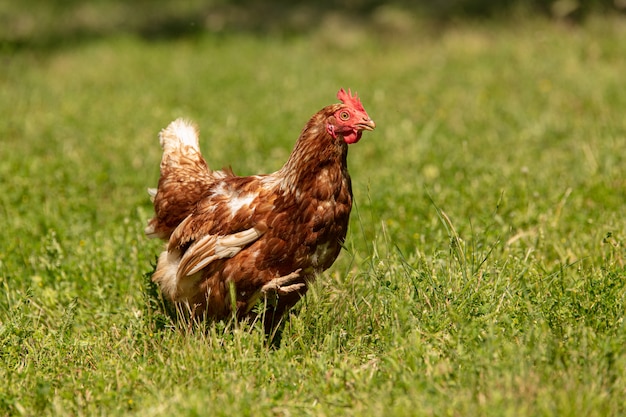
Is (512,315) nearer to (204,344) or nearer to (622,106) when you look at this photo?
(204,344)

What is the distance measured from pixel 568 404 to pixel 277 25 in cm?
1223

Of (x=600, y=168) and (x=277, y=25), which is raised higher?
(x=277, y=25)

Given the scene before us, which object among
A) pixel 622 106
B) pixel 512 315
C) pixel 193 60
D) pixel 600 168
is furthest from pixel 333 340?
pixel 193 60

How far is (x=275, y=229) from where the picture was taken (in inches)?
151

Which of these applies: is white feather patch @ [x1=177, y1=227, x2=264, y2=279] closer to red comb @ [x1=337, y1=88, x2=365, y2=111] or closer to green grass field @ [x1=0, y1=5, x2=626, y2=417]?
green grass field @ [x1=0, y1=5, x2=626, y2=417]

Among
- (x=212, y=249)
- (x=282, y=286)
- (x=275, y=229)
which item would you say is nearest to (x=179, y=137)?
(x=212, y=249)

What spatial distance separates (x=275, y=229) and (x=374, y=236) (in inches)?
66.0

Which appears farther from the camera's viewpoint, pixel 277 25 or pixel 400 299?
pixel 277 25

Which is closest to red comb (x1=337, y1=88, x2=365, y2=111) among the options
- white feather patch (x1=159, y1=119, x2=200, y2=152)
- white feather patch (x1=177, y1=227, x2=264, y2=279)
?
white feather patch (x1=177, y1=227, x2=264, y2=279)

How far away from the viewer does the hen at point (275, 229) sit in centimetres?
378

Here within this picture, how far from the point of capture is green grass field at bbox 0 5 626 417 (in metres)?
3.20

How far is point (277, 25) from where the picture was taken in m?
14.2

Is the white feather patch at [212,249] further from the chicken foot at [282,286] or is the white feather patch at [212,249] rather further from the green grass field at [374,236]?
the green grass field at [374,236]

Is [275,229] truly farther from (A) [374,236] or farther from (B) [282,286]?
(A) [374,236]
